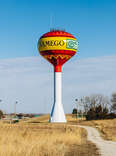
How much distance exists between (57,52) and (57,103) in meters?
9.31

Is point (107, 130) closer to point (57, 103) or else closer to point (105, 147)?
point (57, 103)

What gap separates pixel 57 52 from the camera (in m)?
60.5

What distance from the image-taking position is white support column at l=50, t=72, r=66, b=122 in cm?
6022

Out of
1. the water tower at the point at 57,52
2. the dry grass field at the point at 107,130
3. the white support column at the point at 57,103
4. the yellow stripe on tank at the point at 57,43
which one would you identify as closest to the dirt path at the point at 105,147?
the dry grass field at the point at 107,130

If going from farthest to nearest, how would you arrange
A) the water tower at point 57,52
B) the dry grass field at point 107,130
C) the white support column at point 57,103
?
the white support column at point 57,103
the water tower at point 57,52
the dry grass field at point 107,130

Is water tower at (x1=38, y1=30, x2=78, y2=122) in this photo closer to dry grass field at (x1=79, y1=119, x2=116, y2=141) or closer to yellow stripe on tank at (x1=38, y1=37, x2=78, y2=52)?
yellow stripe on tank at (x1=38, y1=37, x2=78, y2=52)

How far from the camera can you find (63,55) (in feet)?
200

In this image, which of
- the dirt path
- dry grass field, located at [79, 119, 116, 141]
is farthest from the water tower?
the dirt path

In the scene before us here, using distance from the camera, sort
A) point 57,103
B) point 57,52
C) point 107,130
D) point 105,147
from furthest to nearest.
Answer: point 57,103, point 57,52, point 107,130, point 105,147

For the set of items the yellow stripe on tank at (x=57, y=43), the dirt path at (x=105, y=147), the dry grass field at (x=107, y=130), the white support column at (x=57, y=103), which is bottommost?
the dirt path at (x=105, y=147)

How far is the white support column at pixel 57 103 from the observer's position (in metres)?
60.2

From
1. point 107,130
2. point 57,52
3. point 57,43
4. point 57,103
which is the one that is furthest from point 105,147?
point 57,52

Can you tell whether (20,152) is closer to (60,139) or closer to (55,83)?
(60,139)

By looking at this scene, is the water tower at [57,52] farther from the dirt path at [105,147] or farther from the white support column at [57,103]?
the dirt path at [105,147]
